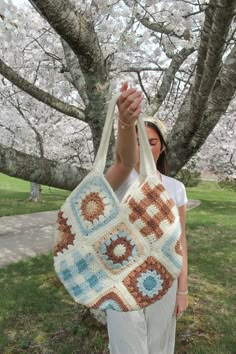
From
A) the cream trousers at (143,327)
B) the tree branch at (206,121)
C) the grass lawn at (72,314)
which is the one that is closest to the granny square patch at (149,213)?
the cream trousers at (143,327)

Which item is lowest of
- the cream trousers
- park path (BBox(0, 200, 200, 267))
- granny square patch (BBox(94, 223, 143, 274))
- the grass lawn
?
park path (BBox(0, 200, 200, 267))

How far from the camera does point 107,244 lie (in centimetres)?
182

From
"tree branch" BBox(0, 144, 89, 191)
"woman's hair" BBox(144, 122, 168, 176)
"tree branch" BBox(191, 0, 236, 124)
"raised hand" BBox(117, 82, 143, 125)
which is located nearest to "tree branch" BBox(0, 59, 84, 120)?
"tree branch" BBox(0, 144, 89, 191)

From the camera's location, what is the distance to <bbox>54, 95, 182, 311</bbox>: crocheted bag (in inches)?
70.7

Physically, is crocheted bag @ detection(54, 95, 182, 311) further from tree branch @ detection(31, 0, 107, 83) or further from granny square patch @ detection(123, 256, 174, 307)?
tree branch @ detection(31, 0, 107, 83)

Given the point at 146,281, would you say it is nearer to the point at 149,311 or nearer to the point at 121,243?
the point at 121,243

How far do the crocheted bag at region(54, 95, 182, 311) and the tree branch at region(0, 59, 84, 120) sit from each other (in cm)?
216

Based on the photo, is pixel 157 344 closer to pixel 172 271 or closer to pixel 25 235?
pixel 172 271

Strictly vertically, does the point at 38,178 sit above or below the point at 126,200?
below

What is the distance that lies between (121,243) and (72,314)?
118 inches

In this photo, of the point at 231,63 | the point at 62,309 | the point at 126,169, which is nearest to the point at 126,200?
the point at 126,169

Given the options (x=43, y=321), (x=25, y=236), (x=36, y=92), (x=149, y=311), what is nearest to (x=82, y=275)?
(x=149, y=311)

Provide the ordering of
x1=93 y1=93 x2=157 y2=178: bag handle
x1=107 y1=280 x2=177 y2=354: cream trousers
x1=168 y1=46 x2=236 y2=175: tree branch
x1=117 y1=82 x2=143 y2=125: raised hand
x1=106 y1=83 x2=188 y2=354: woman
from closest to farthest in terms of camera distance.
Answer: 1. x1=117 y1=82 x2=143 y2=125: raised hand
2. x1=93 y1=93 x2=157 y2=178: bag handle
3. x1=106 y1=83 x2=188 y2=354: woman
4. x1=107 y1=280 x2=177 y2=354: cream trousers
5. x1=168 y1=46 x2=236 y2=175: tree branch

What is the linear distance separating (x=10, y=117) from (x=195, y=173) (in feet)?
45.5
